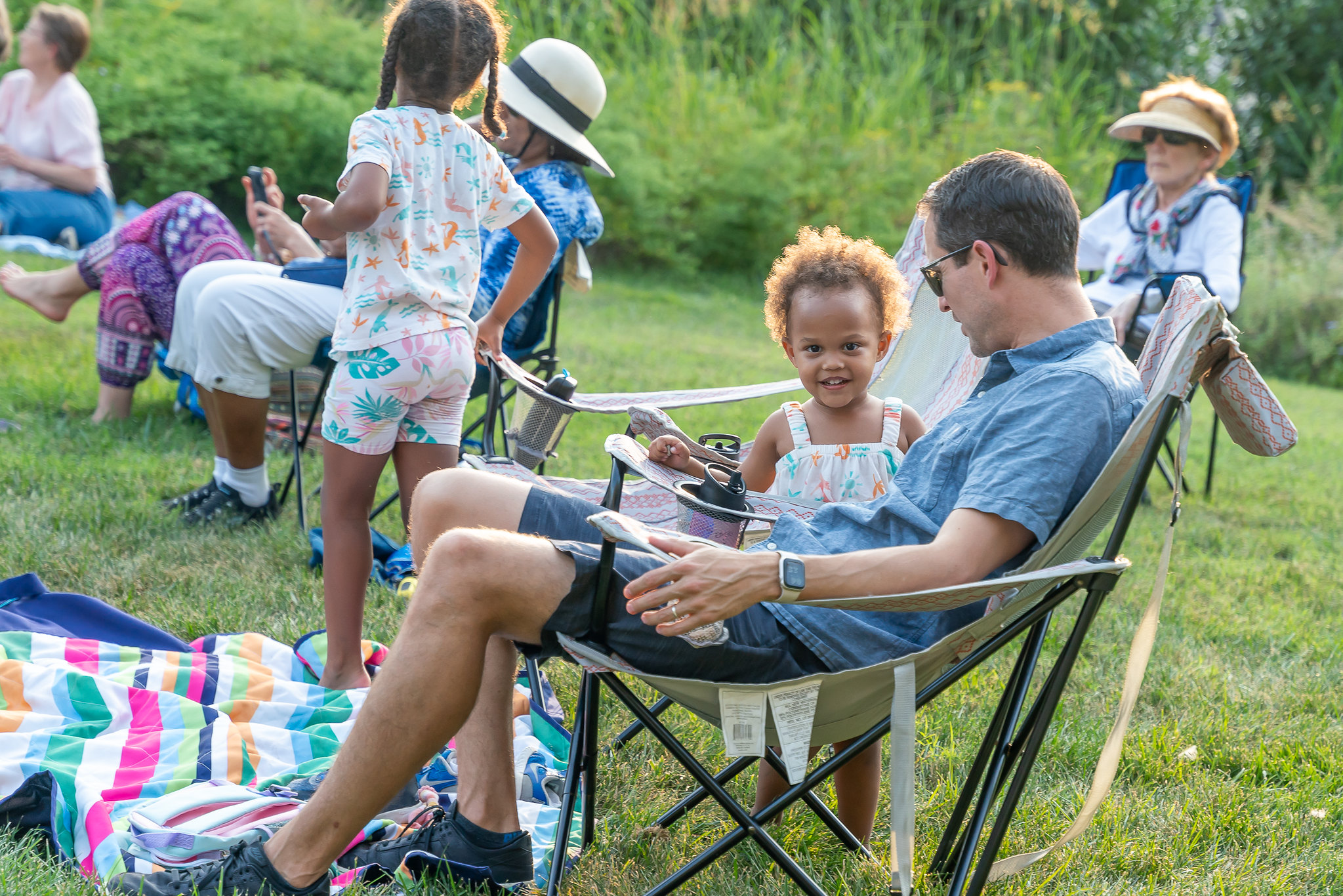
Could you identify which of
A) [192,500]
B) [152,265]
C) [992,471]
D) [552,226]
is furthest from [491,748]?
[152,265]

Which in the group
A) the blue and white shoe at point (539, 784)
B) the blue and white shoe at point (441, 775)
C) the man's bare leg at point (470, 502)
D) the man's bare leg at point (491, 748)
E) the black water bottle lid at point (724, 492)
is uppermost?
the black water bottle lid at point (724, 492)

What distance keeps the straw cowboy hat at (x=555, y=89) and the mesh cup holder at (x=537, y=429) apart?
112cm

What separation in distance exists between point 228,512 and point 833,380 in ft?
7.22

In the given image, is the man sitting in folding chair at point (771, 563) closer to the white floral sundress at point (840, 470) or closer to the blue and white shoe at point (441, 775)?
the blue and white shoe at point (441, 775)

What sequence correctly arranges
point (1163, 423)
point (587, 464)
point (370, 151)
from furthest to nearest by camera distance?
point (587, 464) → point (370, 151) → point (1163, 423)

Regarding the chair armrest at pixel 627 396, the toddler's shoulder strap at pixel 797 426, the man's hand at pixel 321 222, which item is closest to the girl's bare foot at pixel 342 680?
the chair armrest at pixel 627 396

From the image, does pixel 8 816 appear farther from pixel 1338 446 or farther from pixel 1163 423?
pixel 1338 446

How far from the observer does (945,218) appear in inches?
73.0

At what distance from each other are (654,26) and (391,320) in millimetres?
9887

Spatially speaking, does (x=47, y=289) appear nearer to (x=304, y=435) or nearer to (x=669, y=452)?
(x=304, y=435)

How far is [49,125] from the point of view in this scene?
21.0ft

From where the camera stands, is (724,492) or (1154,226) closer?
(724,492)

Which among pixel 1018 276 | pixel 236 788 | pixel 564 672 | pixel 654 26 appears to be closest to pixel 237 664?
pixel 236 788

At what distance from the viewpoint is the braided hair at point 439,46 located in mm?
2322
